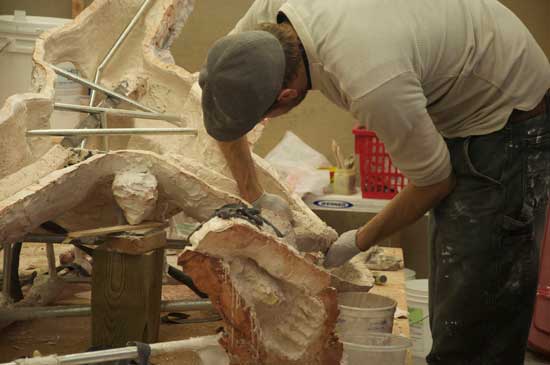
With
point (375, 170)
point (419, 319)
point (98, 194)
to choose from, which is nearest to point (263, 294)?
point (98, 194)

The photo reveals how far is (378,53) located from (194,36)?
3.94 metres

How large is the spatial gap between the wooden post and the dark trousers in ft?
3.47

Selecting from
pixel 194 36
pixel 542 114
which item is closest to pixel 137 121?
pixel 542 114

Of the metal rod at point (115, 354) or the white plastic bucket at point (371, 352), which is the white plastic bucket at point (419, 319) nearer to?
the white plastic bucket at point (371, 352)

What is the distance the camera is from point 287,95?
8.02 feet

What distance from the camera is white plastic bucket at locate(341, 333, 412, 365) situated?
251cm

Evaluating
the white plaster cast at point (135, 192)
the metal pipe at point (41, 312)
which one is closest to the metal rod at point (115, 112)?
the white plaster cast at point (135, 192)

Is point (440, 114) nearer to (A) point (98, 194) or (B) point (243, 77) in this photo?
(B) point (243, 77)

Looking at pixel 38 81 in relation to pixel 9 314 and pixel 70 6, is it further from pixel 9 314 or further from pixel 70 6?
pixel 70 6

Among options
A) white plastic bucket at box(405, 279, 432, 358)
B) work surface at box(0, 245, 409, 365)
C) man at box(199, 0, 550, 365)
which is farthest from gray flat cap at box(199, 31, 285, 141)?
white plastic bucket at box(405, 279, 432, 358)

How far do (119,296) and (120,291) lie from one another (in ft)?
0.06

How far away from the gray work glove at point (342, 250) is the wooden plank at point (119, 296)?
72cm

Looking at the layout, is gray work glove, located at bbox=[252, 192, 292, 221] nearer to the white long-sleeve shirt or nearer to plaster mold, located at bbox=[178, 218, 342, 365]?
the white long-sleeve shirt

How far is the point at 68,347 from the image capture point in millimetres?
2967
